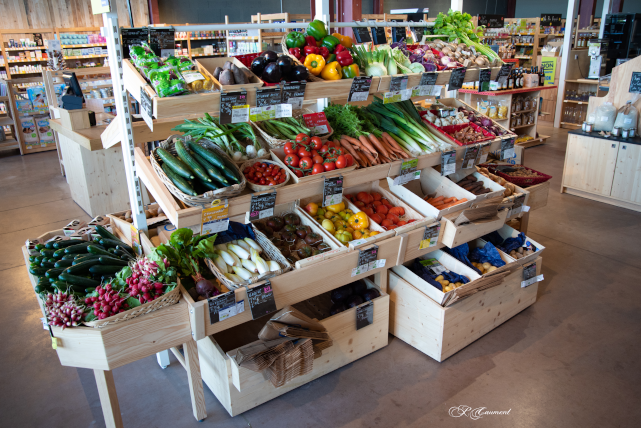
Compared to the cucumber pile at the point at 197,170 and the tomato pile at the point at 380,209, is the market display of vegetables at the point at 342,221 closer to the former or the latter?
the tomato pile at the point at 380,209

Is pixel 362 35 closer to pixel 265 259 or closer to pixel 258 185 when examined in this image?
pixel 258 185

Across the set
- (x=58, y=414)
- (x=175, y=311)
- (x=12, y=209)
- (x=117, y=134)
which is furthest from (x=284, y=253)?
(x=12, y=209)

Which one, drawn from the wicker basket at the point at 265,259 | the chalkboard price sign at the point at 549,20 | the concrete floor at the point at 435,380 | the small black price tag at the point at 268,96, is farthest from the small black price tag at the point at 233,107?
the chalkboard price sign at the point at 549,20

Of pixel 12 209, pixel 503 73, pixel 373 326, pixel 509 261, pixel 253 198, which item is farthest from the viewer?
pixel 12 209

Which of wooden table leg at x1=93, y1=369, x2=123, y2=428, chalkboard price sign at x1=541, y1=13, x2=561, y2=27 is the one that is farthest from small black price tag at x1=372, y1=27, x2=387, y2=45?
chalkboard price sign at x1=541, y1=13, x2=561, y2=27

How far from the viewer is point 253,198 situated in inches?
92.3

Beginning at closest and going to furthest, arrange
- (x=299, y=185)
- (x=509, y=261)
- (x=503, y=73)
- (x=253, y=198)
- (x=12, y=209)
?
(x=253, y=198), (x=299, y=185), (x=509, y=261), (x=503, y=73), (x=12, y=209)

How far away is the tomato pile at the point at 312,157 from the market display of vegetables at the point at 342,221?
35cm

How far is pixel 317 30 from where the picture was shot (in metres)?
2.95

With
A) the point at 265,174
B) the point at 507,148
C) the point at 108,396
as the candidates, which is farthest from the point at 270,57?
the point at 507,148

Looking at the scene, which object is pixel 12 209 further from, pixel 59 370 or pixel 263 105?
pixel 263 105

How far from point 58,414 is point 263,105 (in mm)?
2001

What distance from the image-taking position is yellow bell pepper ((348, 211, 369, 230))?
2820mm

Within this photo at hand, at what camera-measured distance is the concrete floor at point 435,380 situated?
8.14ft
